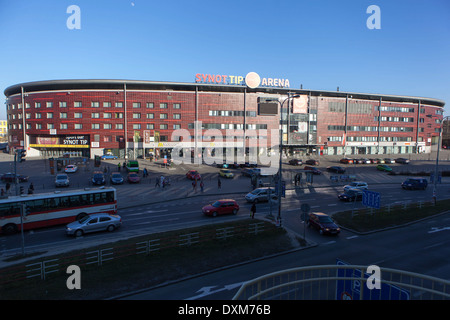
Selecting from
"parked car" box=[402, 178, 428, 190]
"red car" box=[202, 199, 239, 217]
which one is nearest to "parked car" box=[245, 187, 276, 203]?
"red car" box=[202, 199, 239, 217]

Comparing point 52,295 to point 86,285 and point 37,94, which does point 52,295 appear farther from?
point 37,94

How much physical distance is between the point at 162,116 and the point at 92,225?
51.3m

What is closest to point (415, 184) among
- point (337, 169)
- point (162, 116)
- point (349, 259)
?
point (337, 169)

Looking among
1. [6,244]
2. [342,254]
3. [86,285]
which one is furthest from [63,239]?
[342,254]

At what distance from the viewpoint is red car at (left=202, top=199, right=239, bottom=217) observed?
2352cm

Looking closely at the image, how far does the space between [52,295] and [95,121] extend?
203 ft

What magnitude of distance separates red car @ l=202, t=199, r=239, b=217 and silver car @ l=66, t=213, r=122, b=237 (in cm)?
712

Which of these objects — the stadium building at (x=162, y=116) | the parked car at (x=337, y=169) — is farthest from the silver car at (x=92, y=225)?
the stadium building at (x=162, y=116)

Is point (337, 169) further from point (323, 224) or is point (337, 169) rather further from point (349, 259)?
point (349, 259)

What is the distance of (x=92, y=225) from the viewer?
62.7ft

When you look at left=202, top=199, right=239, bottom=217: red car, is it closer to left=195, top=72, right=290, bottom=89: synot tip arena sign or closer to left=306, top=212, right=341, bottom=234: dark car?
left=306, top=212, right=341, bottom=234: dark car

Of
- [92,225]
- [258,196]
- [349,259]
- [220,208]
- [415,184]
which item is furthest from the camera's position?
[415,184]

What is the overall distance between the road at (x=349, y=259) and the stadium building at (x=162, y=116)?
47.1 m
